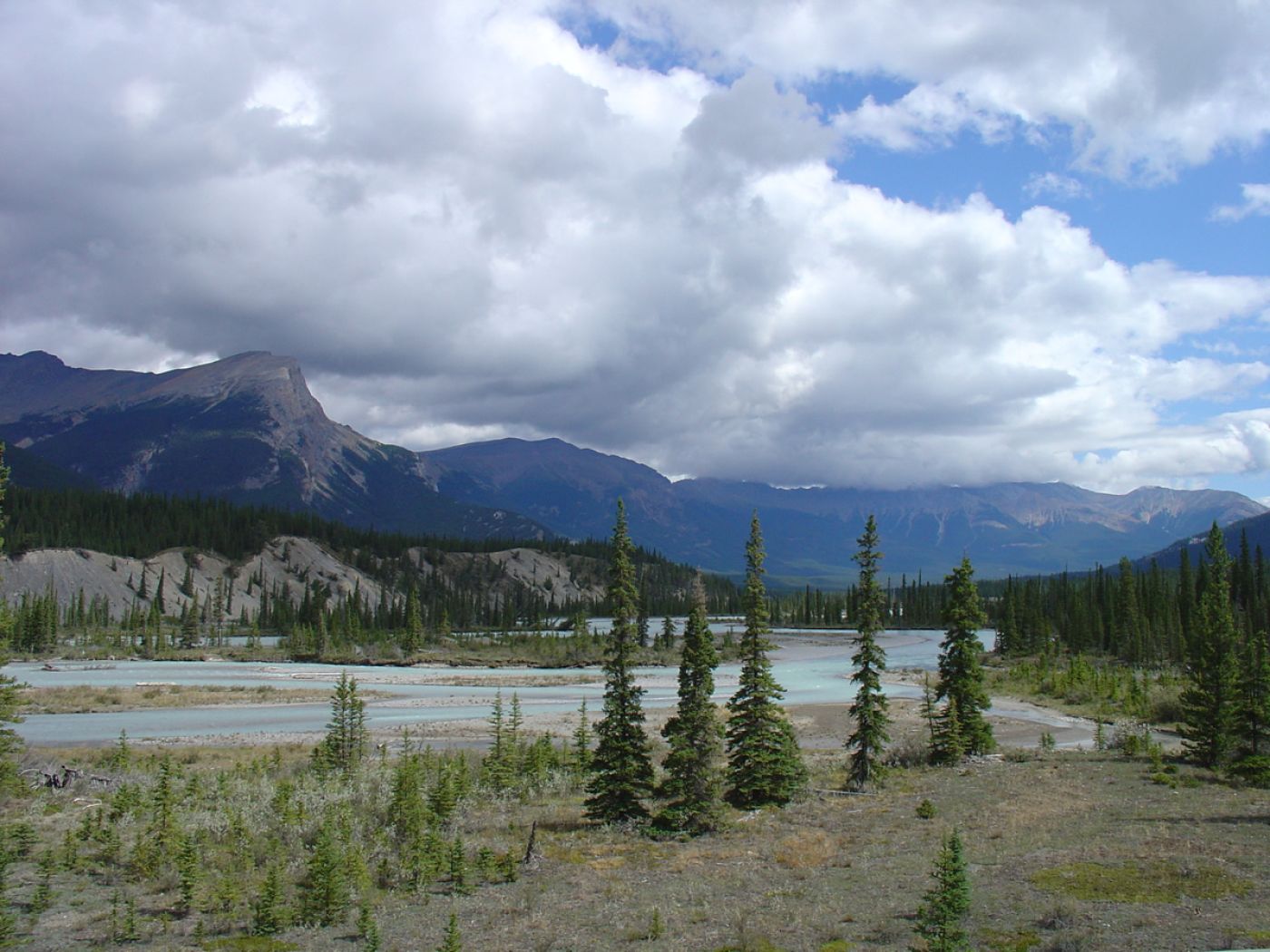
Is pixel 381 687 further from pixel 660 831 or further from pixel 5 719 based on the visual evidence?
pixel 660 831

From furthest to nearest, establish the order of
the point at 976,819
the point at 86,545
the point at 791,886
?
the point at 86,545, the point at 976,819, the point at 791,886

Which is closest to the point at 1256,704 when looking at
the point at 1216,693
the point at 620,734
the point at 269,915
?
the point at 1216,693

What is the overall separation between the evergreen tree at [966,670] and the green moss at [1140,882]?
21.7 meters

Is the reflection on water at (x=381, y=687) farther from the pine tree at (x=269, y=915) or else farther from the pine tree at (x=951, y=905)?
the pine tree at (x=269, y=915)

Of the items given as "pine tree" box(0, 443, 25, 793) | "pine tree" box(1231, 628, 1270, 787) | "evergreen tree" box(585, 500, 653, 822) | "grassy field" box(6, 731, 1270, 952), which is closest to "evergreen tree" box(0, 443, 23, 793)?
"pine tree" box(0, 443, 25, 793)

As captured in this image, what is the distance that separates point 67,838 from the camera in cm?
2253

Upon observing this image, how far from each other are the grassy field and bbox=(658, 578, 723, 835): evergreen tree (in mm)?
1044

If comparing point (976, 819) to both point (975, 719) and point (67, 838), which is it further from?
point (67, 838)

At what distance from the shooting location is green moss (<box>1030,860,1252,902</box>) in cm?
1803

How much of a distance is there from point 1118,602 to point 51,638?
154474 millimetres

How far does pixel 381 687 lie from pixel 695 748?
7479 centimetres

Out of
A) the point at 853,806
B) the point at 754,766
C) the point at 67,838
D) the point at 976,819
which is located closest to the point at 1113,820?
the point at 976,819

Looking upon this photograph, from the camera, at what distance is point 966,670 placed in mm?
42281

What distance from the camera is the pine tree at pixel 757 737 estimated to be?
32469 mm
